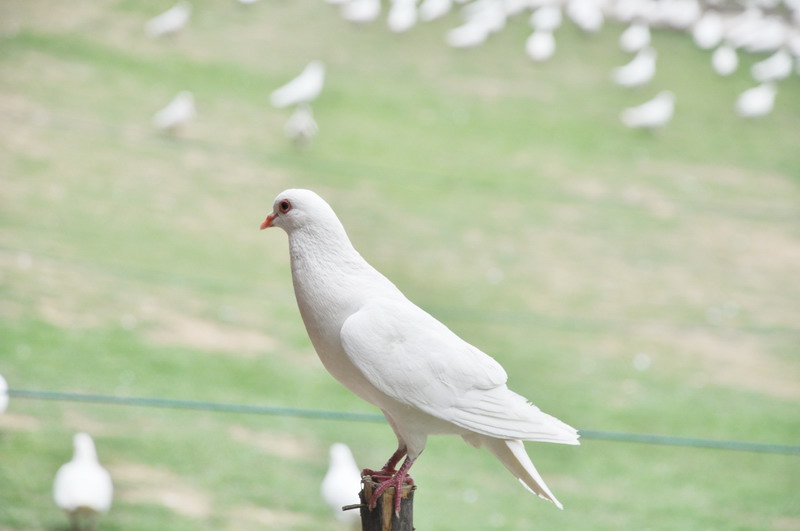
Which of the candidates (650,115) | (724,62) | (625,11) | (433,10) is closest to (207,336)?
(650,115)

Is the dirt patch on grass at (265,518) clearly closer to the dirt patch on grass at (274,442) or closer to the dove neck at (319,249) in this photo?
the dirt patch on grass at (274,442)

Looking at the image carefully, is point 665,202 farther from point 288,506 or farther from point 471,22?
point 288,506

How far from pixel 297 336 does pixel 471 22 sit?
5.54m

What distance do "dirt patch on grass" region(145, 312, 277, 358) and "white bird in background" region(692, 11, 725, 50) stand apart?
731cm

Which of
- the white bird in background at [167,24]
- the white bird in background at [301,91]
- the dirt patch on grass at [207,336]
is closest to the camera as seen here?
the dirt patch on grass at [207,336]

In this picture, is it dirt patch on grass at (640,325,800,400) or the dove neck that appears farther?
dirt patch on grass at (640,325,800,400)

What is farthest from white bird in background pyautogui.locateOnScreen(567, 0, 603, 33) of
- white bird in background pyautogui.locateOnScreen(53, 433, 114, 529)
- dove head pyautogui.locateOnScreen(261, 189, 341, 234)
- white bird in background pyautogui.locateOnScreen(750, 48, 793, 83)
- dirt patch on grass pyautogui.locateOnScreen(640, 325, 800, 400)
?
dove head pyautogui.locateOnScreen(261, 189, 341, 234)

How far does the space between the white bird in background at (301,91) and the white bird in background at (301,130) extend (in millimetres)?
340

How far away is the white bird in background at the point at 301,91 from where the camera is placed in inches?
356

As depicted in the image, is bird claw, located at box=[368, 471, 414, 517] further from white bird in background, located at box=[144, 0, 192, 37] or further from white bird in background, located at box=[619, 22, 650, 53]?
white bird in background, located at box=[619, 22, 650, 53]

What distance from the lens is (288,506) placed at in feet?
14.6

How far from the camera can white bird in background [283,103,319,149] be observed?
856 cm

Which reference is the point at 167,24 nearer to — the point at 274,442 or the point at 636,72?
the point at 636,72

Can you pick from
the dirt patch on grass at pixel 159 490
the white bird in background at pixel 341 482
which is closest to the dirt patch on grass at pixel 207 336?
the dirt patch on grass at pixel 159 490
